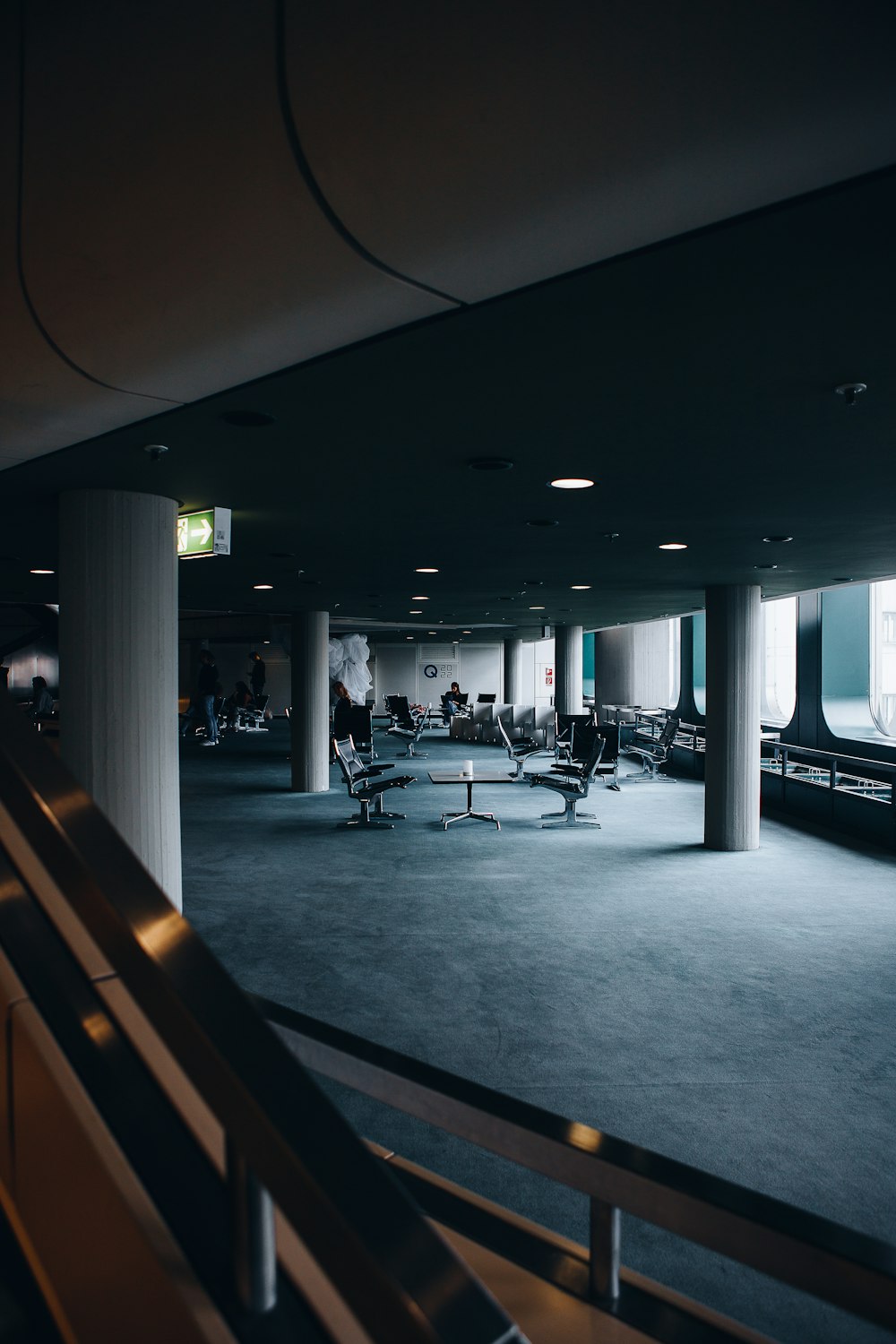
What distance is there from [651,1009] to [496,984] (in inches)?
38.6

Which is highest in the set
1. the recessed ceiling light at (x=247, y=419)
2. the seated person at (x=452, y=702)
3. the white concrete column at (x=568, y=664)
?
the recessed ceiling light at (x=247, y=419)

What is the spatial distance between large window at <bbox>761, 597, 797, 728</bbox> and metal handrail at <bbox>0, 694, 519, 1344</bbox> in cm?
1458

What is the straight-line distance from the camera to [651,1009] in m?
4.94

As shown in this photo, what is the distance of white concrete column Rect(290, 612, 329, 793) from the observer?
13.9m

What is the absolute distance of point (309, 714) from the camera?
14.0 m

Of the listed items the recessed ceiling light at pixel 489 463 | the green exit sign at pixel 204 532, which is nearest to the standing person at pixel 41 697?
the green exit sign at pixel 204 532

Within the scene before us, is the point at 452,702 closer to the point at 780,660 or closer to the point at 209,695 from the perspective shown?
the point at 209,695

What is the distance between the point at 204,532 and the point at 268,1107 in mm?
4808

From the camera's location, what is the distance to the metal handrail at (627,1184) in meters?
1.06

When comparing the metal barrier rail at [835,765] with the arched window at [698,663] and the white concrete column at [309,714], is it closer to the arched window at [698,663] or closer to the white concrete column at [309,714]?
the arched window at [698,663]

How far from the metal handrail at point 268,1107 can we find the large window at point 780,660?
14.6 m

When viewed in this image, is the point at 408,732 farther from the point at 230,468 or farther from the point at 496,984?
the point at 230,468

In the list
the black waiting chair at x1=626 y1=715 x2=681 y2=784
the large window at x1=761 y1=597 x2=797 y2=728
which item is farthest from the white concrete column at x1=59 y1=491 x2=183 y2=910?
the black waiting chair at x1=626 y1=715 x2=681 y2=784

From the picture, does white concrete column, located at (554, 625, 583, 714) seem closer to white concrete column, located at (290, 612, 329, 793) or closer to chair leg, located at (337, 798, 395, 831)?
white concrete column, located at (290, 612, 329, 793)
